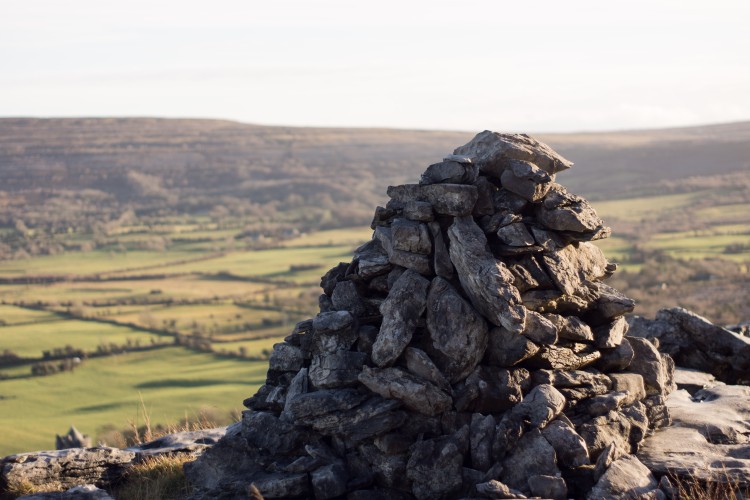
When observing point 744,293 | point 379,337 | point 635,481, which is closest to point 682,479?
point 635,481

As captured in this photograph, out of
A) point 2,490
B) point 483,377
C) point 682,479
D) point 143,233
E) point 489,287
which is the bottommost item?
point 143,233

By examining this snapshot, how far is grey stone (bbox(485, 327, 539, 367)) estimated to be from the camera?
15.9 m

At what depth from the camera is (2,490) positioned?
700 inches

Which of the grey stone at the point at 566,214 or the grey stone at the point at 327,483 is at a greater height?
the grey stone at the point at 566,214

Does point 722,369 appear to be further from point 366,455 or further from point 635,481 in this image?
point 366,455

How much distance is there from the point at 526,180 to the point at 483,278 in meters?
2.46

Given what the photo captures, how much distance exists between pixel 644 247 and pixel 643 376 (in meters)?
73.5

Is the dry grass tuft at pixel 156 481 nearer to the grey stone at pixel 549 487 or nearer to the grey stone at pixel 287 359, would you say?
the grey stone at pixel 287 359

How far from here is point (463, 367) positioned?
15852mm

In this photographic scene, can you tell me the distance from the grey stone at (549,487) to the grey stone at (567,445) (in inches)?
27.3

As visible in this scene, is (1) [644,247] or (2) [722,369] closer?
(2) [722,369]

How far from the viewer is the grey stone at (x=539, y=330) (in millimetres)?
16109

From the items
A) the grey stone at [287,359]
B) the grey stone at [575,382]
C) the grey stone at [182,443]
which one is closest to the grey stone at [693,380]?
the grey stone at [575,382]

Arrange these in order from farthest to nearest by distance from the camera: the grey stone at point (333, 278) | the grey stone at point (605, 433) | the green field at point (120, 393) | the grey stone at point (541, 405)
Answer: the green field at point (120, 393) < the grey stone at point (333, 278) < the grey stone at point (605, 433) < the grey stone at point (541, 405)
